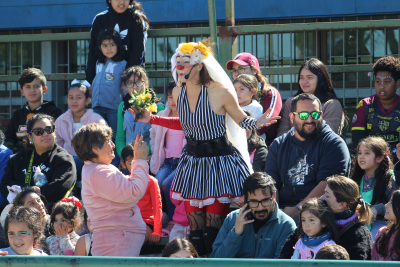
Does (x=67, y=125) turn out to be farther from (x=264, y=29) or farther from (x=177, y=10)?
(x=177, y=10)

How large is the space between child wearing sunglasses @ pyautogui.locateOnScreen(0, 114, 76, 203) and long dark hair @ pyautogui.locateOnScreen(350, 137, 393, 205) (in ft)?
8.55

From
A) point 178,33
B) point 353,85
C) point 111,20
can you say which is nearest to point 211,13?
point 178,33

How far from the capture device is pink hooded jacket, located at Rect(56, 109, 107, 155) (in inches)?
211

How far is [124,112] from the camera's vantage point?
211 inches

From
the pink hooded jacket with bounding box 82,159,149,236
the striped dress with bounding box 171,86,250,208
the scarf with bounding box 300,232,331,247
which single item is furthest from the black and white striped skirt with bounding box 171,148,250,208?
the scarf with bounding box 300,232,331,247

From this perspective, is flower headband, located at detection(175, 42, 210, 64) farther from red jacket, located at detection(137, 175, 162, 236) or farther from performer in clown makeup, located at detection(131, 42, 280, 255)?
red jacket, located at detection(137, 175, 162, 236)

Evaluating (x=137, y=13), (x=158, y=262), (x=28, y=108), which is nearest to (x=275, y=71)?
(x=137, y=13)

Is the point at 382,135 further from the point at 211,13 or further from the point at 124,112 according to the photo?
the point at 124,112

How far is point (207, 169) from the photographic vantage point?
11.6ft

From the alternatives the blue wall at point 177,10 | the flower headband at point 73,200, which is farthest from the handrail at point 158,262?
the blue wall at point 177,10

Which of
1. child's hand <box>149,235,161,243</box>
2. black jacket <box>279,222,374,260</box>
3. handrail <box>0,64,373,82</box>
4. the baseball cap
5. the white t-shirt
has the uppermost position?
the baseball cap

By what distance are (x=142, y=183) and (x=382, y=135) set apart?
2532mm

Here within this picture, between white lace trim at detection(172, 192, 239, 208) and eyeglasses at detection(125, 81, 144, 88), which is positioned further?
eyeglasses at detection(125, 81, 144, 88)

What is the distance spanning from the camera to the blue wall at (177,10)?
793 cm
